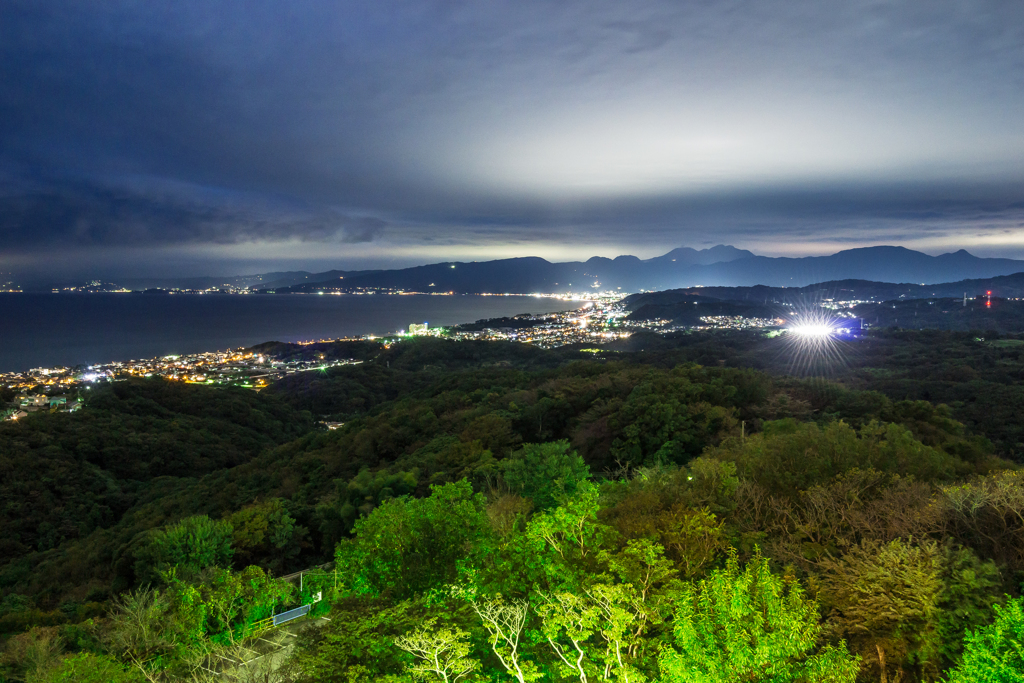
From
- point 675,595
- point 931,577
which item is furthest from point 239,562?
point 931,577

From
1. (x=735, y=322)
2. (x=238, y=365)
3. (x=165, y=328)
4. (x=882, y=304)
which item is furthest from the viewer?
(x=165, y=328)

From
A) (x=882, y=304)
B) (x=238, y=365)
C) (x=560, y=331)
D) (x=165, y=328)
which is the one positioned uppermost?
(x=165, y=328)

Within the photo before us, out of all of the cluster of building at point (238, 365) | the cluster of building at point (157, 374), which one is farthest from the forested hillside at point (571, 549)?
the cluster of building at point (238, 365)

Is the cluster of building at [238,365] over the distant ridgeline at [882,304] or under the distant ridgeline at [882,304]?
under

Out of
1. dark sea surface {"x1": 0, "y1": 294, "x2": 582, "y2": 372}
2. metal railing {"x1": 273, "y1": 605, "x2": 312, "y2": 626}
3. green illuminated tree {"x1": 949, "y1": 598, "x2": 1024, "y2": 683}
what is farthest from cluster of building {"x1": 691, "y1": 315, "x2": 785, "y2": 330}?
green illuminated tree {"x1": 949, "y1": 598, "x2": 1024, "y2": 683}

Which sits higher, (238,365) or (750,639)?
Result: (750,639)

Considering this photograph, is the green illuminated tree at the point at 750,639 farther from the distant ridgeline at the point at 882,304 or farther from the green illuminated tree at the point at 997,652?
the distant ridgeline at the point at 882,304

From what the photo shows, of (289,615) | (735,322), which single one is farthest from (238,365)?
(735,322)

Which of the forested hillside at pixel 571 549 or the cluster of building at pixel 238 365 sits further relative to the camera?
the cluster of building at pixel 238 365

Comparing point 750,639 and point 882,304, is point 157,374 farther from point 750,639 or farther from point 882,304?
point 882,304

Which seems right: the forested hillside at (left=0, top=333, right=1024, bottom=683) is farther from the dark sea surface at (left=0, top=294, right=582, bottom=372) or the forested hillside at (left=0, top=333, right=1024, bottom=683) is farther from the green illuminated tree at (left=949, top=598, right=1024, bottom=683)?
the dark sea surface at (left=0, top=294, right=582, bottom=372)
